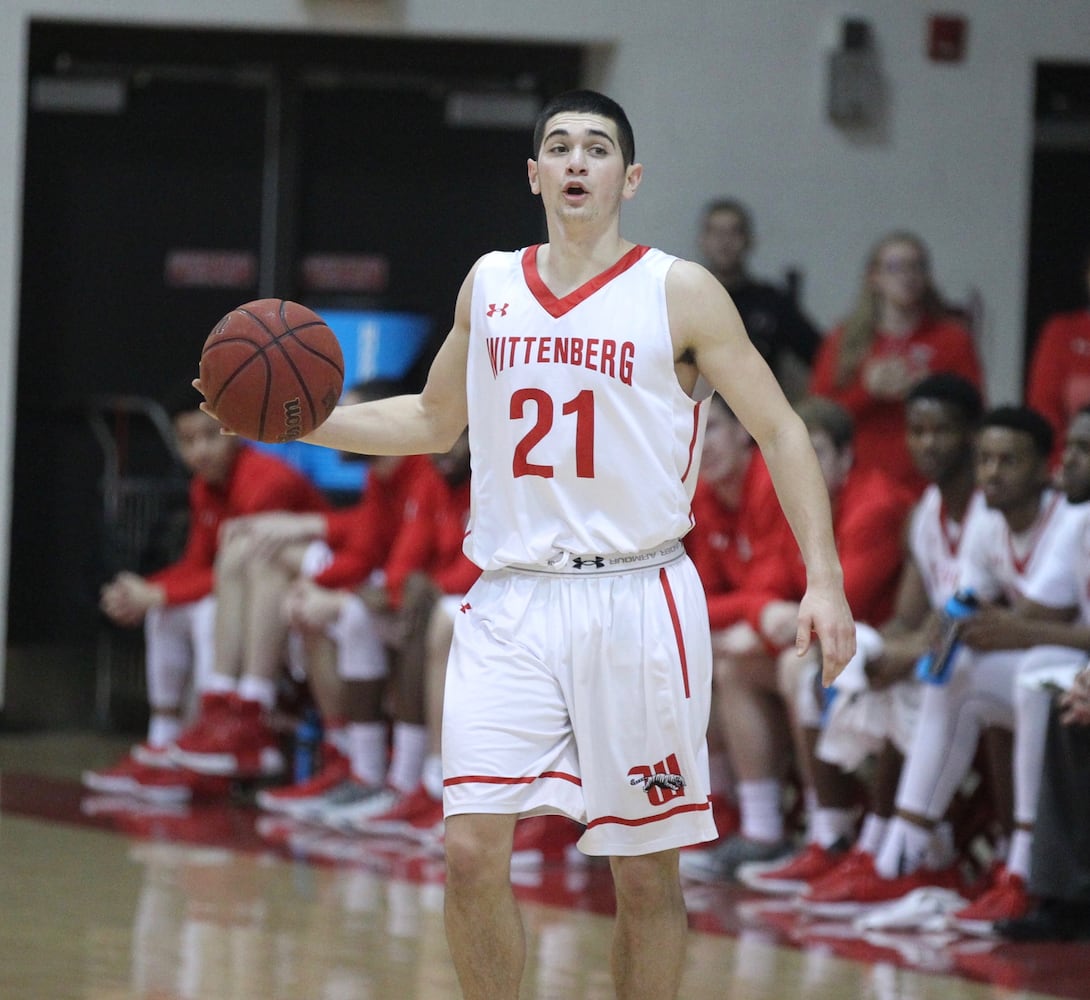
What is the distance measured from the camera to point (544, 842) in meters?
6.12

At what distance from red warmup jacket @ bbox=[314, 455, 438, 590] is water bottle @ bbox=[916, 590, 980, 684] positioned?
2.27 meters

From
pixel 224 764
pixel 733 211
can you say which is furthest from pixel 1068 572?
pixel 224 764

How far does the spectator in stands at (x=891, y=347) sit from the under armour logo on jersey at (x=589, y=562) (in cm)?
315

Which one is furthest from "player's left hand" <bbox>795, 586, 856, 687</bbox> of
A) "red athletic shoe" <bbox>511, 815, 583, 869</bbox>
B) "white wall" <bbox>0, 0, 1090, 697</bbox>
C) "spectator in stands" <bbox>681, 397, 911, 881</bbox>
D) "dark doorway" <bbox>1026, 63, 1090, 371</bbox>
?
"dark doorway" <bbox>1026, 63, 1090, 371</bbox>

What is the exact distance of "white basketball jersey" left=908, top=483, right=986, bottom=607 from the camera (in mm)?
5473

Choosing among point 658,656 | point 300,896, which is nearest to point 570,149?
point 658,656

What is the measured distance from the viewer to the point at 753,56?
26.9 feet

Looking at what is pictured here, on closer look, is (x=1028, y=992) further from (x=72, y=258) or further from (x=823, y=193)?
(x=72, y=258)

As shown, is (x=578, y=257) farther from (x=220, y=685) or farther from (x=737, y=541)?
(x=220, y=685)

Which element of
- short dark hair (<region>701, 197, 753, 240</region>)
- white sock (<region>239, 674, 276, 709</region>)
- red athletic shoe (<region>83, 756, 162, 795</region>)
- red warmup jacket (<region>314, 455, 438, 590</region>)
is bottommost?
red athletic shoe (<region>83, 756, 162, 795</region>)

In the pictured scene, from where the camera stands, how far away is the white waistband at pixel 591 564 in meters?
3.44

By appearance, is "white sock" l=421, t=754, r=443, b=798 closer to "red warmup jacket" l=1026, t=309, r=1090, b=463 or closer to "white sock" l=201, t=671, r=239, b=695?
"white sock" l=201, t=671, r=239, b=695

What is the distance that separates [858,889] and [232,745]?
2.63m

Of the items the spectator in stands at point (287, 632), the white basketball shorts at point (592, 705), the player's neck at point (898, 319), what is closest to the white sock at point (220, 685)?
the spectator in stands at point (287, 632)
